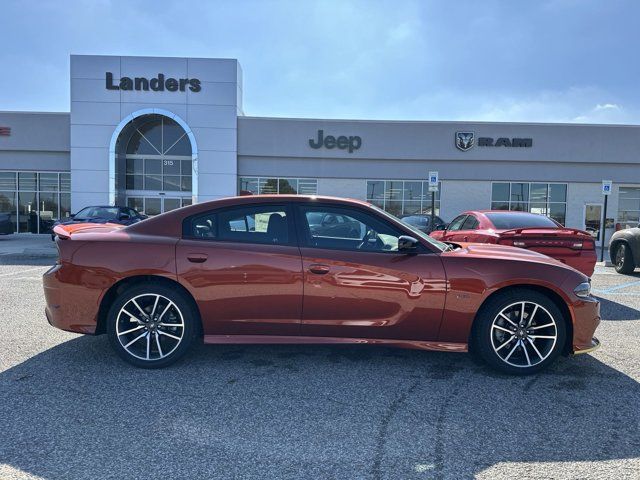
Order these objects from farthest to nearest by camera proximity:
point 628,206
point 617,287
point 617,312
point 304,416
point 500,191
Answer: point 628,206, point 500,191, point 617,287, point 617,312, point 304,416

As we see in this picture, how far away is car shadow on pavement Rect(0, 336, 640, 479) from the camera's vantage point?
2.65 m

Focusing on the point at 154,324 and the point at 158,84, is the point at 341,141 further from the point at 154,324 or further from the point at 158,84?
the point at 154,324

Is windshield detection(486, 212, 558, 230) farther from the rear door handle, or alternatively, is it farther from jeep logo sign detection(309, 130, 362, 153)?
jeep logo sign detection(309, 130, 362, 153)

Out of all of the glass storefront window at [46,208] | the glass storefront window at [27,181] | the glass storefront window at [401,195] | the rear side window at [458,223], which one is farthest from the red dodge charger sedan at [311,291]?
the glass storefront window at [27,181]

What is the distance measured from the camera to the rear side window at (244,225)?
4070 millimetres

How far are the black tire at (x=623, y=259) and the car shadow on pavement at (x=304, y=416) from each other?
7744mm

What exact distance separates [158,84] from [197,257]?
70.3ft

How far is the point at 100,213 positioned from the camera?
1669cm

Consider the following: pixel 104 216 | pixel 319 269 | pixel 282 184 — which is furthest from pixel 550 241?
pixel 282 184

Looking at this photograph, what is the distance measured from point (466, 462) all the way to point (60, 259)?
3656 millimetres

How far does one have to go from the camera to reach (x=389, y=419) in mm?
3195

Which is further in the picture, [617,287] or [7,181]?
[7,181]

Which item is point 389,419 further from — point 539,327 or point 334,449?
point 539,327

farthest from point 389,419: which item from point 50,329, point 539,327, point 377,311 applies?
point 50,329
